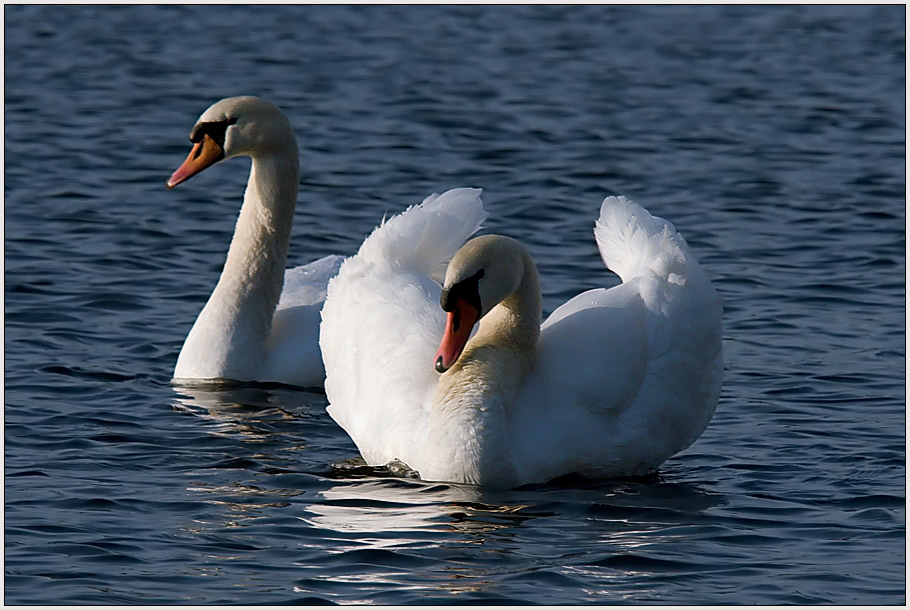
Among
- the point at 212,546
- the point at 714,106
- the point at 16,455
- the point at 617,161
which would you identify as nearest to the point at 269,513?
the point at 212,546

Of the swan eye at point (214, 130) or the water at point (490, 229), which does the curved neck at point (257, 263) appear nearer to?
the swan eye at point (214, 130)

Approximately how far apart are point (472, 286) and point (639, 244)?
1323mm

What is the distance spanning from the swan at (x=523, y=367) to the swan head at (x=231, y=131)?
5.78 ft

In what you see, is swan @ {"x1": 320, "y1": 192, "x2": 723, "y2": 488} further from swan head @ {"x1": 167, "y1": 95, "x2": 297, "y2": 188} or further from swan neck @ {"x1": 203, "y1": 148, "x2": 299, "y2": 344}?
swan head @ {"x1": 167, "y1": 95, "x2": 297, "y2": 188}

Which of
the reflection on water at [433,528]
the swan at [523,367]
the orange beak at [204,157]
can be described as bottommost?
the reflection on water at [433,528]

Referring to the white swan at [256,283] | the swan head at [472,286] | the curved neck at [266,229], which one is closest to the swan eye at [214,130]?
the white swan at [256,283]

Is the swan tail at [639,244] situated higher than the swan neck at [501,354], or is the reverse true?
the swan tail at [639,244]

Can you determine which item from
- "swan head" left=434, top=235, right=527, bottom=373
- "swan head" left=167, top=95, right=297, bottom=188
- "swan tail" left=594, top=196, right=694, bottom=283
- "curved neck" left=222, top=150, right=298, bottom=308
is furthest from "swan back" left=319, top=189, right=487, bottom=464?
"swan head" left=167, top=95, right=297, bottom=188

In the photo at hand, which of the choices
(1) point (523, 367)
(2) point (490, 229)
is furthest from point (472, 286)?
(2) point (490, 229)

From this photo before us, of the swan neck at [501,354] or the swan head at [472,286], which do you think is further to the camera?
the swan neck at [501,354]

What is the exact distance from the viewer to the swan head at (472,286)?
298 inches

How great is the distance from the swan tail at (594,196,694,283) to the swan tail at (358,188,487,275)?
0.68 m

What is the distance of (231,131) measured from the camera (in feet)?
33.3

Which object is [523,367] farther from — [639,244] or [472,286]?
[639,244]
